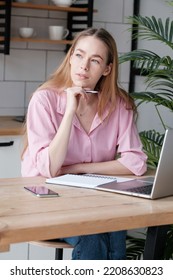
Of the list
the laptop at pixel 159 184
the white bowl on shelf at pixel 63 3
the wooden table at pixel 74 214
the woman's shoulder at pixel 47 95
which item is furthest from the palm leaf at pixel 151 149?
the wooden table at pixel 74 214

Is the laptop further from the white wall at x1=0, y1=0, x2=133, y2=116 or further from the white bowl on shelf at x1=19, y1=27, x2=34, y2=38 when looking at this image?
the white wall at x1=0, y1=0, x2=133, y2=116

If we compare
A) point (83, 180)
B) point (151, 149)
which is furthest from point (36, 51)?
point (83, 180)

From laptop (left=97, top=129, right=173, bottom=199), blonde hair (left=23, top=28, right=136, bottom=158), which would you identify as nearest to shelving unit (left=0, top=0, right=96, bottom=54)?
blonde hair (left=23, top=28, right=136, bottom=158)

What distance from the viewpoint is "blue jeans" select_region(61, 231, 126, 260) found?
2367 mm

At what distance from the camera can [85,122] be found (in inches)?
109

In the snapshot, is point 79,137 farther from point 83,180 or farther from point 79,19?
point 79,19

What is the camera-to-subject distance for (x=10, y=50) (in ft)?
13.5

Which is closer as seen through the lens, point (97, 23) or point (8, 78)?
point (8, 78)

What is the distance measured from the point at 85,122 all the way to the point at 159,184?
2.09ft

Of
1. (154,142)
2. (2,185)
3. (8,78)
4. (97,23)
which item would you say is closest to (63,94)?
(2,185)

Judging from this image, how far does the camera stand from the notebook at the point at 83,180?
2.37m

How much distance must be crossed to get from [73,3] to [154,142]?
3.61 feet

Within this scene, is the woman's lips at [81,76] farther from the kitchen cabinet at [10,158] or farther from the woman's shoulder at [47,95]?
the kitchen cabinet at [10,158]
